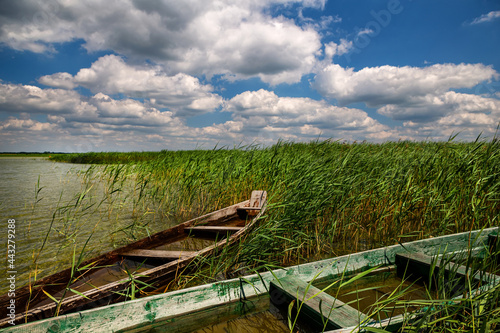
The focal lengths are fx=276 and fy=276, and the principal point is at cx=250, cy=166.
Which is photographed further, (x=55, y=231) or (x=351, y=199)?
(x=55, y=231)

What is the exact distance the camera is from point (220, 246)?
11.5ft

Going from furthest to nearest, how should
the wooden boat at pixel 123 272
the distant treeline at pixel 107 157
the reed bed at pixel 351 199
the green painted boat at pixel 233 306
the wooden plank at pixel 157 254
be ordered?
the distant treeline at pixel 107 157 < the reed bed at pixel 351 199 < the wooden plank at pixel 157 254 < the wooden boat at pixel 123 272 < the green painted boat at pixel 233 306

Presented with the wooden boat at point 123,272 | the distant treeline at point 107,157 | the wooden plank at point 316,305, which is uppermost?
the distant treeline at point 107,157

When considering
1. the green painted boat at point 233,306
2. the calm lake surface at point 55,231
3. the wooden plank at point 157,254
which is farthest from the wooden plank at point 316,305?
the calm lake surface at point 55,231

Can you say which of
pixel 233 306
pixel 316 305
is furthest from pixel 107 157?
pixel 316 305

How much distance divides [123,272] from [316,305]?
8.93 ft

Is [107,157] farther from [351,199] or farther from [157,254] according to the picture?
[351,199]

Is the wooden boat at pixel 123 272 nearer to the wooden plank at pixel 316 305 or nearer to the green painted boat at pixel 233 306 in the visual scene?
the green painted boat at pixel 233 306

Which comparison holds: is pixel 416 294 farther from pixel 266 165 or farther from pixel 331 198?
pixel 266 165

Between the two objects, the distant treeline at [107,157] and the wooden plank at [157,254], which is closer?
the wooden plank at [157,254]

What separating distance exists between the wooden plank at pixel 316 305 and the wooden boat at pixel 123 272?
0.91 m

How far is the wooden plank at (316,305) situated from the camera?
194 centimetres

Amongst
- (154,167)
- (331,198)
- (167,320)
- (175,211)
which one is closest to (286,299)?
(167,320)

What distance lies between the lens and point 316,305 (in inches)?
84.7
